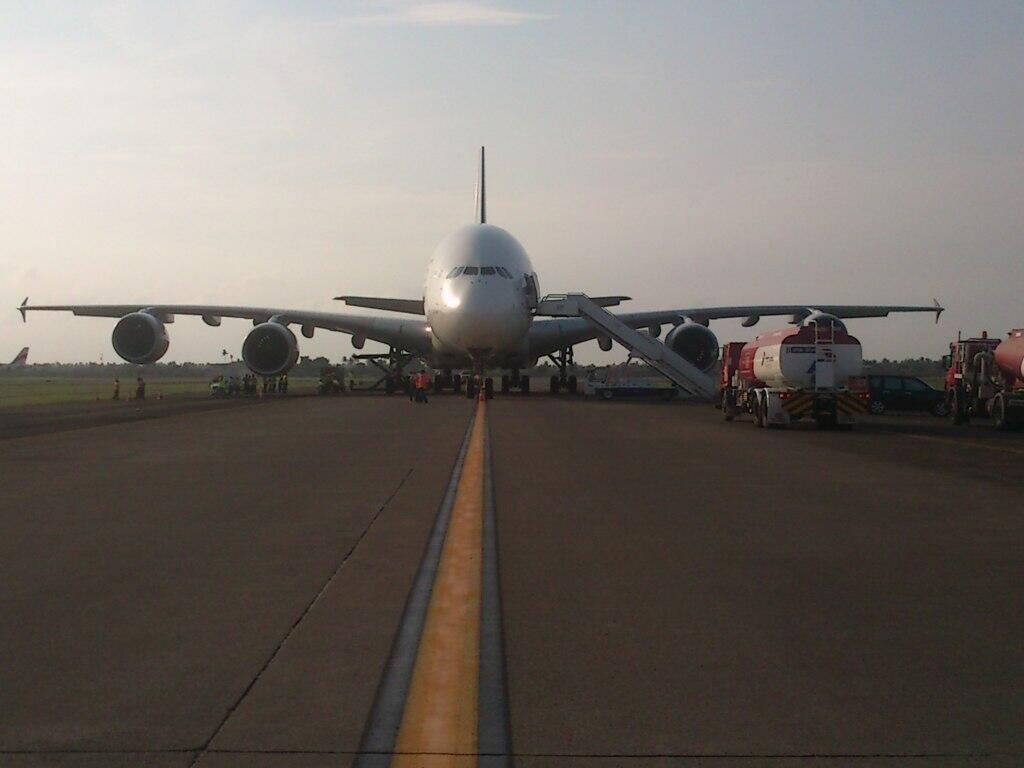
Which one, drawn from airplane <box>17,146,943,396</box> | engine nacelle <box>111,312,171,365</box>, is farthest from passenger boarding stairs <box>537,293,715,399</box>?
engine nacelle <box>111,312,171,365</box>

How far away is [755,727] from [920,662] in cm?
122

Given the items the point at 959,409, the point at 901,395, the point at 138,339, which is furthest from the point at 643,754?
the point at 138,339

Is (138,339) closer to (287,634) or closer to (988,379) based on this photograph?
(988,379)

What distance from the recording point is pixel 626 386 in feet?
161

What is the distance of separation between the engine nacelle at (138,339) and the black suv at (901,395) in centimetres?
2250

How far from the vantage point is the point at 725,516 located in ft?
32.0

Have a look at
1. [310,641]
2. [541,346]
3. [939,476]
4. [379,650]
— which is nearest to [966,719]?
[379,650]

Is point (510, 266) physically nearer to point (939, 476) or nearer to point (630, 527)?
point (939, 476)

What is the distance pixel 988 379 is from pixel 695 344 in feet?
46.7

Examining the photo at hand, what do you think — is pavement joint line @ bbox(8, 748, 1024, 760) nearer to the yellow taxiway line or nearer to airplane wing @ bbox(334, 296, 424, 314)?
the yellow taxiway line

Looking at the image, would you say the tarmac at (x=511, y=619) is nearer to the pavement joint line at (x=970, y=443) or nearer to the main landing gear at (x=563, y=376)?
the pavement joint line at (x=970, y=443)

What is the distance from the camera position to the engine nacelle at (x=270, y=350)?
39.1 metres

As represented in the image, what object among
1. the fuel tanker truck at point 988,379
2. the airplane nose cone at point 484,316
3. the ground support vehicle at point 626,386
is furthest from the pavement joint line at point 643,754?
the ground support vehicle at point 626,386

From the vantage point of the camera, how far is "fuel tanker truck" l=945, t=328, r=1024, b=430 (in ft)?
77.4
